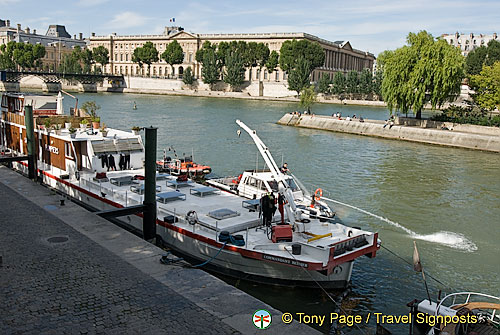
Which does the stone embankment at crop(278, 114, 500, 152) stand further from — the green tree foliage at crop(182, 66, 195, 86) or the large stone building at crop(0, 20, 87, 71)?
the large stone building at crop(0, 20, 87, 71)

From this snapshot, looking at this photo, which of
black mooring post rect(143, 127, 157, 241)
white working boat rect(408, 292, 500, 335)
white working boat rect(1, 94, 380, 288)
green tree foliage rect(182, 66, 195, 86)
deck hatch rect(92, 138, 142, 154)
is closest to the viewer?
white working boat rect(408, 292, 500, 335)

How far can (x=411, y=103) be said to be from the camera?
57.8 meters

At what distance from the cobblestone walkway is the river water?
483cm

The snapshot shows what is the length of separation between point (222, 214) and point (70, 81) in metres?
141

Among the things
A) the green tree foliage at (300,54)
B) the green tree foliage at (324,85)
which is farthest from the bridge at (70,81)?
the green tree foliage at (324,85)

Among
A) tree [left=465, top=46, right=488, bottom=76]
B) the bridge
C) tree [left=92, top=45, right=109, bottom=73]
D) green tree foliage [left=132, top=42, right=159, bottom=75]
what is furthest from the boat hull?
tree [left=92, top=45, right=109, bottom=73]

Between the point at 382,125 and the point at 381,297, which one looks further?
the point at 382,125

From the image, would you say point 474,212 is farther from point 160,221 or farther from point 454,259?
point 160,221

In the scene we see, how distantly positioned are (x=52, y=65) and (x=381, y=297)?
18294 centimetres

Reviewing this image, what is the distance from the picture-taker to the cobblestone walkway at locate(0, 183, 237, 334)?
892cm

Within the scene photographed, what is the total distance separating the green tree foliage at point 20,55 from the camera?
150 meters

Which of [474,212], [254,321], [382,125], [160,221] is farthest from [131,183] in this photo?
[382,125]

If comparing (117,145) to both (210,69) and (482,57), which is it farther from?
(210,69)

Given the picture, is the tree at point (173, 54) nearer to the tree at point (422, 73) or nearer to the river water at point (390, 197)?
the river water at point (390, 197)
